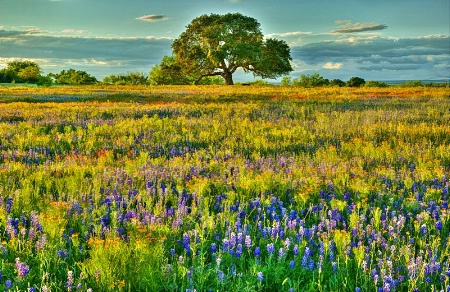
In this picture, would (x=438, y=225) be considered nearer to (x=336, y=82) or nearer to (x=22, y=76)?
(x=336, y=82)

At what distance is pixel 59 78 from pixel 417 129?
7490 cm

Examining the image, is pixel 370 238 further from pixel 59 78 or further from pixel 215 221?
pixel 59 78

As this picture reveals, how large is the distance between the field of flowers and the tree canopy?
1814 inches

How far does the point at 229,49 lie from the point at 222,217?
51731mm

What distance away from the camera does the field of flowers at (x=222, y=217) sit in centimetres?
331

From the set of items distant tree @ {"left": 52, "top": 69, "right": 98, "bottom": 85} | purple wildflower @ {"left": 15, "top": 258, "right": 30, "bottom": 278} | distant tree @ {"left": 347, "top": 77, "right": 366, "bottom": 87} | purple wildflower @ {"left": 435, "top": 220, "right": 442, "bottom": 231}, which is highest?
distant tree @ {"left": 52, "top": 69, "right": 98, "bottom": 85}

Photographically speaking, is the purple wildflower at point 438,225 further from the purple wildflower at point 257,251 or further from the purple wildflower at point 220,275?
the purple wildflower at point 220,275

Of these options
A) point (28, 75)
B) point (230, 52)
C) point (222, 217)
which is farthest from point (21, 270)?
point (28, 75)

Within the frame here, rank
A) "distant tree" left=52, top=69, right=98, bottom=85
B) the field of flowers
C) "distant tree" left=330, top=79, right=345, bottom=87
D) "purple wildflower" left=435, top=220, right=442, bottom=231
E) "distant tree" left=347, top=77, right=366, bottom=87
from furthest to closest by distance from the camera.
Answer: "distant tree" left=52, top=69, right=98, bottom=85 < "distant tree" left=330, top=79, right=345, bottom=87 < "distant tree" left=347, top=77, right=366, bottom=87 < "purple wildflower" left=435, top=220, right=442, bottom=231 < the field of flowers

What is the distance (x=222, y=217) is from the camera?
439 cm

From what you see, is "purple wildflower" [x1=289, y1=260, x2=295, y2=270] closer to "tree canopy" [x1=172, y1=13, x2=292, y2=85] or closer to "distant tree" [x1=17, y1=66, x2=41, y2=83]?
"tree canopy" [x1=172, y1=13, x2=292, y2=85]

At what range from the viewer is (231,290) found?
317cm

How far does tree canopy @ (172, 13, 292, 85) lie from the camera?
54750 mm

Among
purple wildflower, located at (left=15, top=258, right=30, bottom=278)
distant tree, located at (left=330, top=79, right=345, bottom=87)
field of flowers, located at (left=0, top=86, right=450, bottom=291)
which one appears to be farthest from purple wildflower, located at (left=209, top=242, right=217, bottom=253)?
distant tree, located at (left=330, top=79, right=345, bottom=87)
